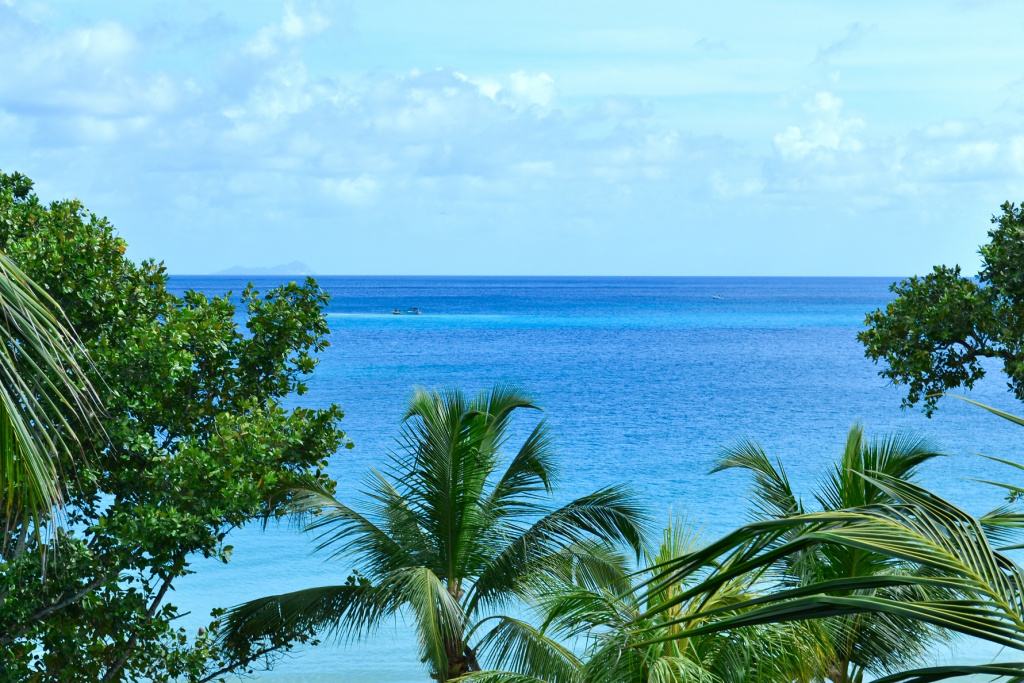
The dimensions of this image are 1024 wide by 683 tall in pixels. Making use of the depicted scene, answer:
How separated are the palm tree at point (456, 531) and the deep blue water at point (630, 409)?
4.04 feet

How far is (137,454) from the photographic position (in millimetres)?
8039

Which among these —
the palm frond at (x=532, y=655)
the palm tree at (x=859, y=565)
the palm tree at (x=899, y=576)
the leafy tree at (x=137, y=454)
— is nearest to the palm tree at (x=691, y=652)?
the palm frond at (x=532, y=655)

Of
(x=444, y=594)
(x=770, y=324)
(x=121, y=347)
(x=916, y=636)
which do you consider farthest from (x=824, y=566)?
(x=770, y=324)

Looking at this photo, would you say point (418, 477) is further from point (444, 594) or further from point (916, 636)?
point (916, 636)

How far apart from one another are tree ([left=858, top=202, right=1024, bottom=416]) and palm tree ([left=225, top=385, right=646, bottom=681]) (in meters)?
4.15

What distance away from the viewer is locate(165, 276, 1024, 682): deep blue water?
19203mm

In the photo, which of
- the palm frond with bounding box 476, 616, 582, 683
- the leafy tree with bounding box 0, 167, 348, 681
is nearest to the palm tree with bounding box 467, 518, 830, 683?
the palm frond with bounding box 476, 616, 582, 683

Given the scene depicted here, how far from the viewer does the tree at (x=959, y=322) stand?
409 inches

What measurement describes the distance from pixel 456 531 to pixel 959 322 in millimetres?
6203

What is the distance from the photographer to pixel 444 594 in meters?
8.28

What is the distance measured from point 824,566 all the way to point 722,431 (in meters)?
26.5

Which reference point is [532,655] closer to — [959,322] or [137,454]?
[137,454]

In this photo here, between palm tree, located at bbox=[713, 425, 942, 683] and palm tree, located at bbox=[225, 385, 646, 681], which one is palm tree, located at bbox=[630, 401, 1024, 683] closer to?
palm tree, located at bbox=[713, 425, 942, 683]

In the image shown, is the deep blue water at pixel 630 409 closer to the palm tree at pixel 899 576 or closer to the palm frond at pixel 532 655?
the palm tree at pixel 899 576
